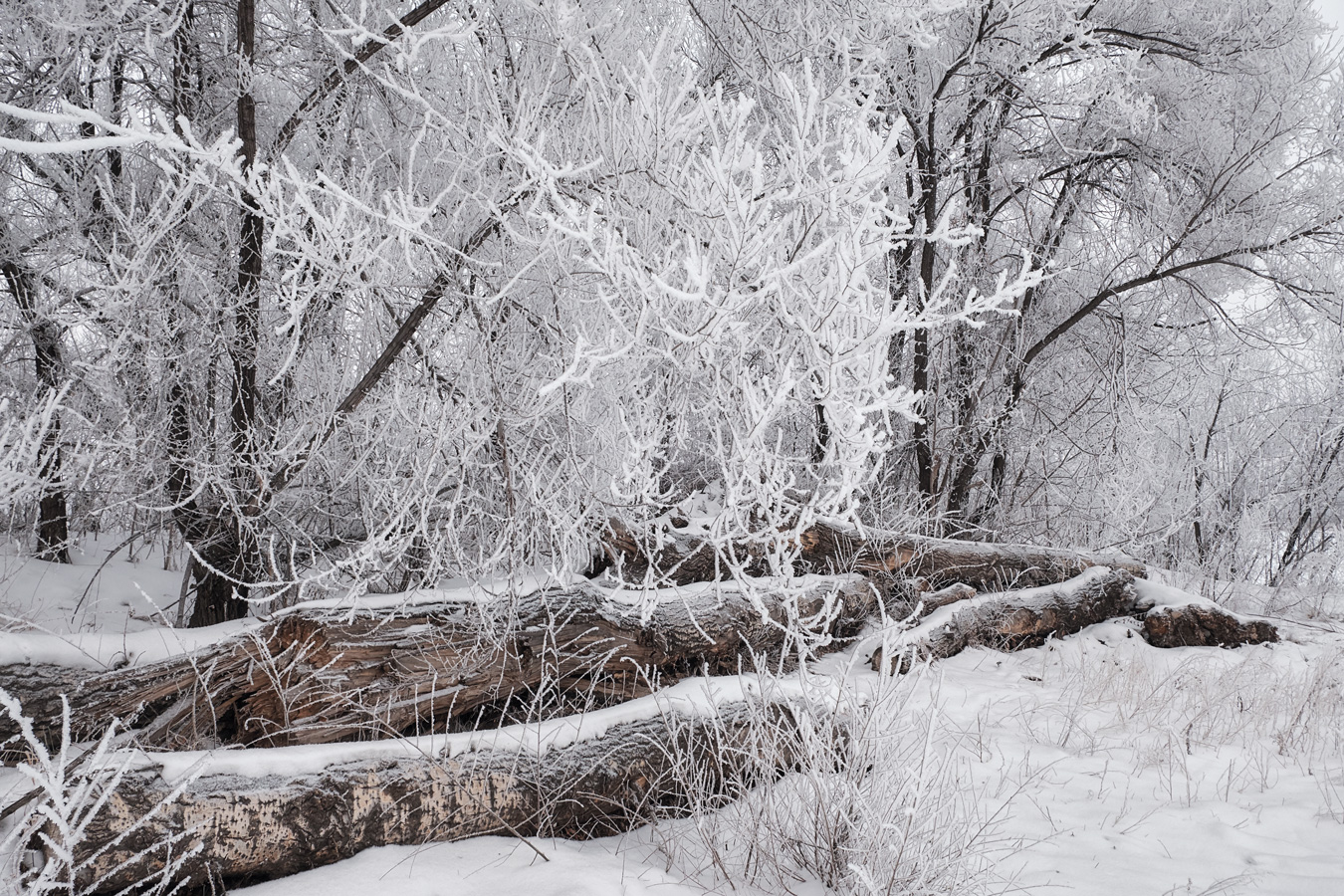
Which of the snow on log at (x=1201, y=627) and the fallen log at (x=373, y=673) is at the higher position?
the fallen log at (x=373, y=673)

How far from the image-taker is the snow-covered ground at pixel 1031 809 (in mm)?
2277

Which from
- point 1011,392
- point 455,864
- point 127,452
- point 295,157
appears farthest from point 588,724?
point 1011,392

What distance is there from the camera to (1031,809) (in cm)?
283

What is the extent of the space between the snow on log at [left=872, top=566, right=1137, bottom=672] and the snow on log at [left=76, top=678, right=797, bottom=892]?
198cm

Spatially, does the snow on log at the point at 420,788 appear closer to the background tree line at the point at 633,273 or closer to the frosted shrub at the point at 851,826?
the frosted shrub at the point at 851,826

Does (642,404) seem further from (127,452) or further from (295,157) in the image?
(295,157)

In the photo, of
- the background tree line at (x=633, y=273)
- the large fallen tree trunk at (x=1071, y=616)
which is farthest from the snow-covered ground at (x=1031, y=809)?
the background tree line at (x=633, y=273)

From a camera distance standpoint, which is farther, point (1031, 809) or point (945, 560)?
point (945, 560)

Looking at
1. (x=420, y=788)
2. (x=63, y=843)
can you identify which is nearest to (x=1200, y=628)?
(x=420, y=788)

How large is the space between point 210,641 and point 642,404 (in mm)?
1857

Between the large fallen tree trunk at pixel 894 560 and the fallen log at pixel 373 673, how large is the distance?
973mm

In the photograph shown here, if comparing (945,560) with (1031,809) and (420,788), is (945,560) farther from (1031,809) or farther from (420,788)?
(420,788)

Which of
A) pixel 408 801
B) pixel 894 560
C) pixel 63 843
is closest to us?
pixel 63 843

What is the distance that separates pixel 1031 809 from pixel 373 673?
7.95ft
